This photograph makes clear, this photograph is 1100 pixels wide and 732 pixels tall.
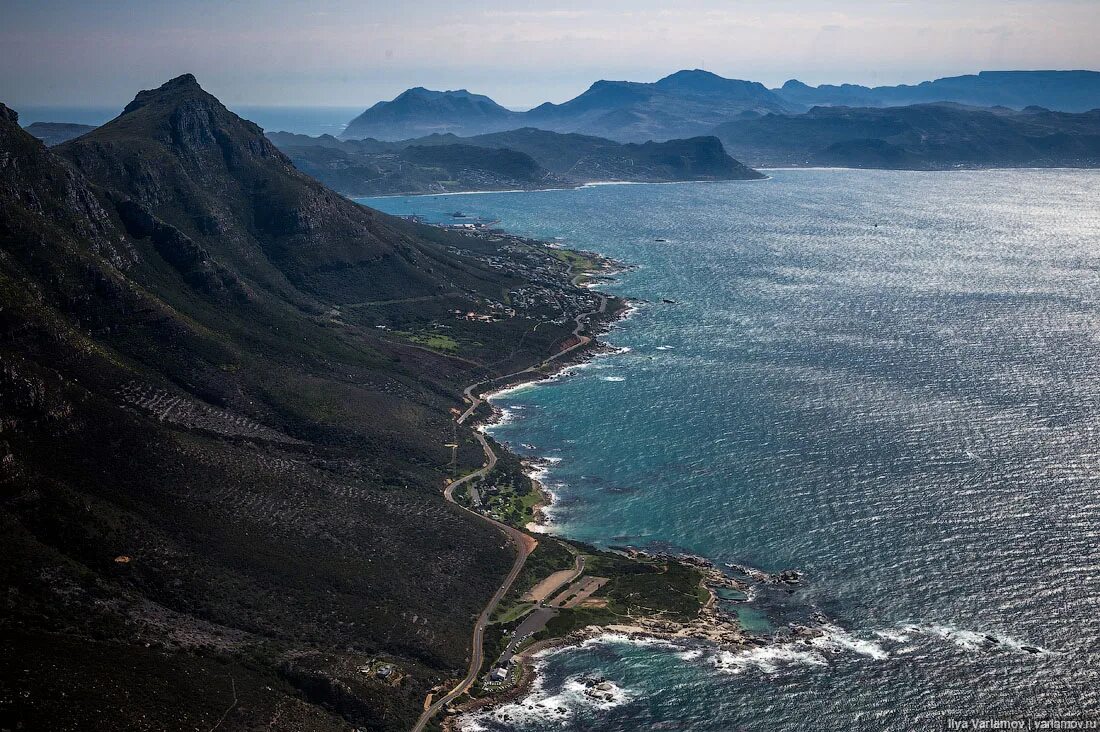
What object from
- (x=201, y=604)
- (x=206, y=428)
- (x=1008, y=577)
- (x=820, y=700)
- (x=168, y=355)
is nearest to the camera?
(x=820, y=700)

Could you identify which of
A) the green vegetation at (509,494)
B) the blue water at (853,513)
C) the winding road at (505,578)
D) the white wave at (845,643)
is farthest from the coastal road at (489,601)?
the white wave at (845,643)

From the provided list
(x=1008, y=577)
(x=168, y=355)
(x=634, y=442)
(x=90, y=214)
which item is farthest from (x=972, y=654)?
(x=90, y=214)

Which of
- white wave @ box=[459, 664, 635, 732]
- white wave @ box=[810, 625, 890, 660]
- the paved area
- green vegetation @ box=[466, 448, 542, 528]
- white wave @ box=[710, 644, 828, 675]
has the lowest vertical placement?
white wave @ box=[459, 664, 635, 732]

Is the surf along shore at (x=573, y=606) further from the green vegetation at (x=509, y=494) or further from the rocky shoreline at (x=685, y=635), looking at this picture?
the green vegetation at (x=509, y=494)

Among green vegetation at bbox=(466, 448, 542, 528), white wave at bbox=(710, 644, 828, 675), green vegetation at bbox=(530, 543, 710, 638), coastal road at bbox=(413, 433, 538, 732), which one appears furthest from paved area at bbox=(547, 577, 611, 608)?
white wave at bbox=(710, 644, 828, 675)

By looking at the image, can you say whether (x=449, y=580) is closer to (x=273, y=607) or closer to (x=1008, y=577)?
(x=273, y=607)

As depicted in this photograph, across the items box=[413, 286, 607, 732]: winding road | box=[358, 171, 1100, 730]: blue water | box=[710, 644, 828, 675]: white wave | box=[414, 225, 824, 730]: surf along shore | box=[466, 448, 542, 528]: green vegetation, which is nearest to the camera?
box=[358, 171, 1100, 730]: blue water

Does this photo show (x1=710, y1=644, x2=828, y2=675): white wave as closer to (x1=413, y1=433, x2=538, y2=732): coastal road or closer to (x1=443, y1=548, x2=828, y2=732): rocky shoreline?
(x1=443, y1=548, x2=828, y2=732): rocky shoreline
